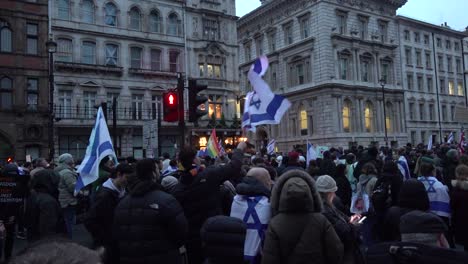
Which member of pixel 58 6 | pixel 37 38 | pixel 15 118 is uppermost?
pixel 58 6

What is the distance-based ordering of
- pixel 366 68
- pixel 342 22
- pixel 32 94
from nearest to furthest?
1. pixel 32 94
2. pixel 342 22
3. pixel 366 68

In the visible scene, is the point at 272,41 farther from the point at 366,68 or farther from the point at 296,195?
the point at 296,195

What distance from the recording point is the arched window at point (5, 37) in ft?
89.9

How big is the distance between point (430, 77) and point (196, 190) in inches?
2340

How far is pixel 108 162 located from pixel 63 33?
2349 centimetres

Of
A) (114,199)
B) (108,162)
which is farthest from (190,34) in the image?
(114,199)

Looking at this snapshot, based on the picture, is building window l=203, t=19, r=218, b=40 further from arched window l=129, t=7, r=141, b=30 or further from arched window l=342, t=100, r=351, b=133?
arched window l=342, t=100, r=351, b=133

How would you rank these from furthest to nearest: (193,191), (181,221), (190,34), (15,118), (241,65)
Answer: (241,65)
(190,34)
(15,118)
(193,191)
(181,221)

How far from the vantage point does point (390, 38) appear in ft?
173

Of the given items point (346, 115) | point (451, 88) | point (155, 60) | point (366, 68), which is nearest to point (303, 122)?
point (346, 115)

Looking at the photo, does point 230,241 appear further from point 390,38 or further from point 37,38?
point 390,38

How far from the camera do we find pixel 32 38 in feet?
93.5

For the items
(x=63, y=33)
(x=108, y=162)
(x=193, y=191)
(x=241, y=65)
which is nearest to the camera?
(x=193, y=191)

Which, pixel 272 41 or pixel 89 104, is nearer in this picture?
pixel 89 104
